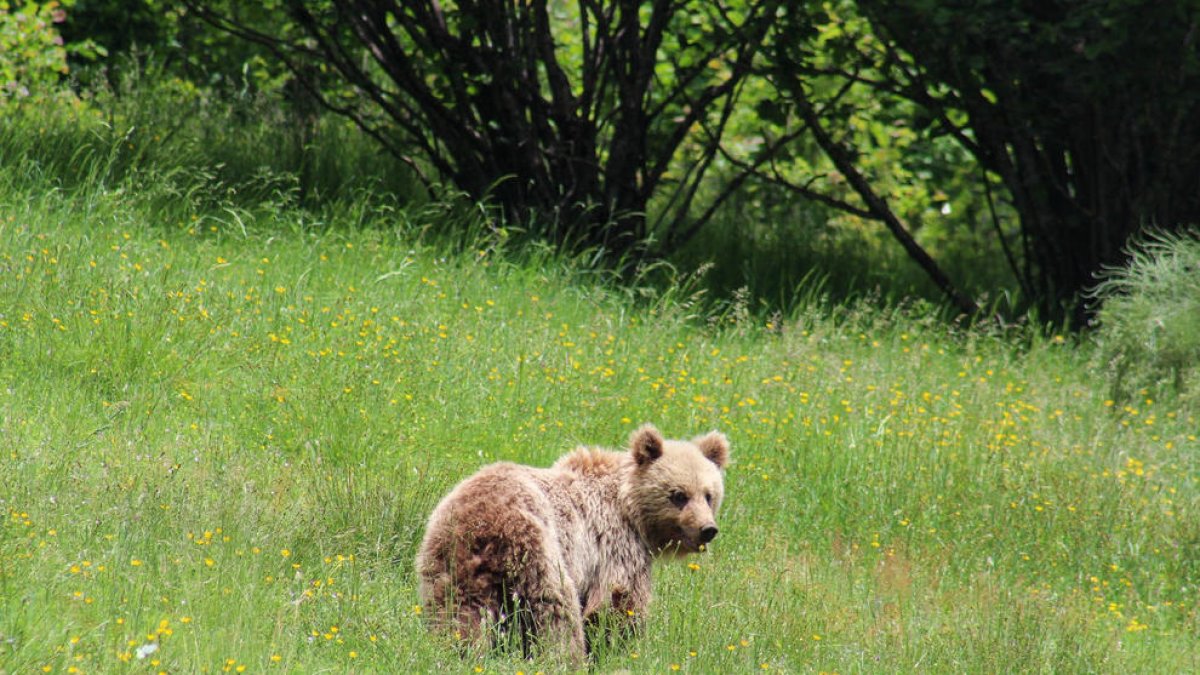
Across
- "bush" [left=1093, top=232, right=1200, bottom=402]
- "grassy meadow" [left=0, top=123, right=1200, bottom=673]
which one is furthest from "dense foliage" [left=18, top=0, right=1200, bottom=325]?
"grassy meadow" [left=0, top=123, right=1200, bottom=673]

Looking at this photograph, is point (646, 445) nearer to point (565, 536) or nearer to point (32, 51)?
point (565, 536)

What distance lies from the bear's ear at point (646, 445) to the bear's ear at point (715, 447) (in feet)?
1.17

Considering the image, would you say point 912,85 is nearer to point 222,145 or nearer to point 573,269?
point 573,269

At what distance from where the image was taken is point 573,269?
10.2 m

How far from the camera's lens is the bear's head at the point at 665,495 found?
587 centimetres

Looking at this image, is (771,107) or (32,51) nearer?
(771,107)

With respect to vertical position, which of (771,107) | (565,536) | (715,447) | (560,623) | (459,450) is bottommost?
(459,450)

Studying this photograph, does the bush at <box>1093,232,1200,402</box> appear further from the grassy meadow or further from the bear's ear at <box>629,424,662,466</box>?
the bear's ear at <box>629,424,662,466</box>

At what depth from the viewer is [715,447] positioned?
20.5ft

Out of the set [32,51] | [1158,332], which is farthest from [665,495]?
[32,51]

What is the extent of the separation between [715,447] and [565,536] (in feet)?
3.15

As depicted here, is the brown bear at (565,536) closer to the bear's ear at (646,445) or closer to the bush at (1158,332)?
the bear's ear at (646,445)

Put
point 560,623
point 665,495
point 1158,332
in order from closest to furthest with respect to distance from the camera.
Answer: point 560,623
point 665,495
point 1158,332

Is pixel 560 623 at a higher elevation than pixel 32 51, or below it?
below
